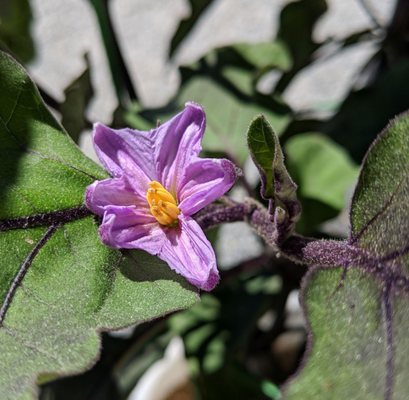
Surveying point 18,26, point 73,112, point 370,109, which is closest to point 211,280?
point 73,112

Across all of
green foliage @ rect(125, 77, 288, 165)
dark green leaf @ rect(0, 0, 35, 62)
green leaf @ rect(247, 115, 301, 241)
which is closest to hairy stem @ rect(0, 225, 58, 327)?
green leaf @ rect(247, 115, 301, 241)

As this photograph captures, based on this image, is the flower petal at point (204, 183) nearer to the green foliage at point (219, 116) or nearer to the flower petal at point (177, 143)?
the flower petal at point (177, 143)

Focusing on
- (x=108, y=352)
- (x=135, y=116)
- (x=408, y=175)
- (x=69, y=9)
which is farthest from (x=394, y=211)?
(x=69, y=9)

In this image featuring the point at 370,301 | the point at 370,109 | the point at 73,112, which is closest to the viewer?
the point at 370,301

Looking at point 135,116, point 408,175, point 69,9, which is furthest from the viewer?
point 69,9

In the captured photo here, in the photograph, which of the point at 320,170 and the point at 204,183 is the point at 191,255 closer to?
the point at 204,183

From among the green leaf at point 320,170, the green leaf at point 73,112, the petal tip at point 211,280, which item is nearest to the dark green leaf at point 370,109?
the green leaf at point 320,170

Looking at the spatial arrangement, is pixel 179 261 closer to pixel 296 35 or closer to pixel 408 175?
pixel 408 175
